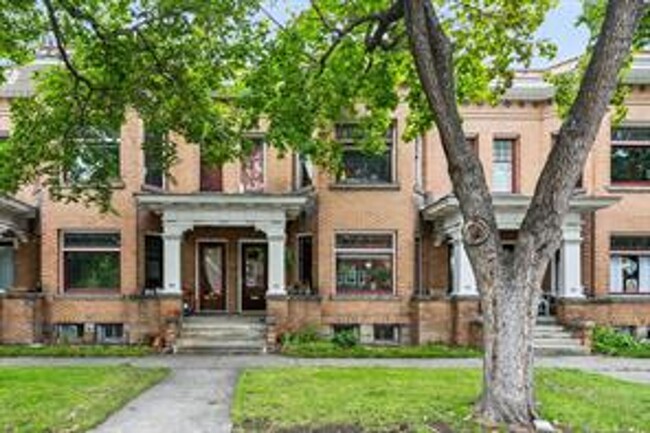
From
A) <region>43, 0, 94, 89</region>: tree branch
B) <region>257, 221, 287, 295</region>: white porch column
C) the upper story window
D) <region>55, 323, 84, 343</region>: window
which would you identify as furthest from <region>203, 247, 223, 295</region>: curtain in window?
the upper story window

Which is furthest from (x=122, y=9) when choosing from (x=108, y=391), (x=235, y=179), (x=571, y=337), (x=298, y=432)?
(x=571, y=337)

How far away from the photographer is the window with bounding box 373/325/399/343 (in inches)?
952

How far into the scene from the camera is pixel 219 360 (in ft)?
64.5

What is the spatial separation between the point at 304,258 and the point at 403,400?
12852mm

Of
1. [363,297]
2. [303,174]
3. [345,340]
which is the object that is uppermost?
[303,174]

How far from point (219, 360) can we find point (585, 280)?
445 inches

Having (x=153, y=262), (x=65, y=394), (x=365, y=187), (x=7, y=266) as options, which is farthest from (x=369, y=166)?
(x=65, y=394)

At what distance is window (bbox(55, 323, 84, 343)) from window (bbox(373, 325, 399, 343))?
27.6 ft

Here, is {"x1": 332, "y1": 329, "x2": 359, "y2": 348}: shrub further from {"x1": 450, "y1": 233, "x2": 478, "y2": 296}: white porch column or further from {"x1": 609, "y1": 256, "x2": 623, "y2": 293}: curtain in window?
{"x1": 609, "y1": 256, "x2": 623, "y2": 293}: curtain in window

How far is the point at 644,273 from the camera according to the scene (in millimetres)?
24500

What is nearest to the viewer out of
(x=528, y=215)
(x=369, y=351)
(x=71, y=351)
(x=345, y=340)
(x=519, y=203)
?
(x=528, y=215)

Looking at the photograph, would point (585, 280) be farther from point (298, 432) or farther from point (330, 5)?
point (298, 432)

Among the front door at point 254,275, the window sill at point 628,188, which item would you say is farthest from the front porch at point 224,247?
the window sill at point 628,188

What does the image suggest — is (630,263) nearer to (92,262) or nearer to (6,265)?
(92,262)
